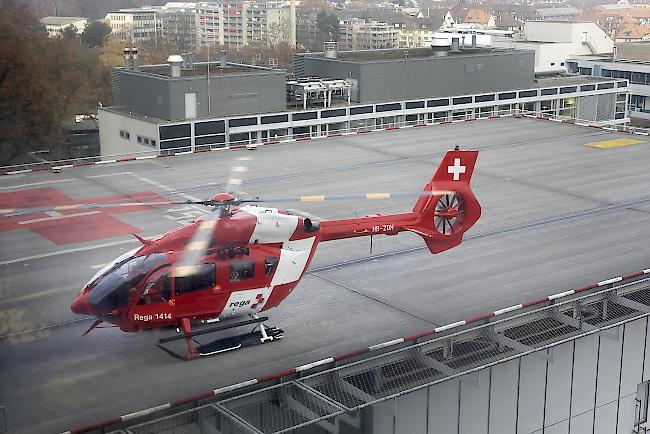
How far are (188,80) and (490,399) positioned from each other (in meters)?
13.3

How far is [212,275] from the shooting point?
8.93 metres

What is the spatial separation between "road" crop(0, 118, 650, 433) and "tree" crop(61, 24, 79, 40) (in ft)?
6.97

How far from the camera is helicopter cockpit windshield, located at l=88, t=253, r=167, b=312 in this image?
8.59m

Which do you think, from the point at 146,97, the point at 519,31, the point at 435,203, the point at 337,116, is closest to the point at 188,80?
the point at 146,97

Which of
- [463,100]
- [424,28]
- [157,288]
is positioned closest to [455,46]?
[463,100]

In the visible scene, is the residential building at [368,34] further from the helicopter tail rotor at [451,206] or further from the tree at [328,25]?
the helicopter tail rotor at [451,206]

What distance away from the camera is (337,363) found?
8781 mm

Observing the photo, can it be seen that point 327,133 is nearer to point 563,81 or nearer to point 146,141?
point 146,141

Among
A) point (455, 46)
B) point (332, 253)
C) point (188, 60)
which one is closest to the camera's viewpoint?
point (332, 253)

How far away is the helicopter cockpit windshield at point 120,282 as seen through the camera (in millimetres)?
8594

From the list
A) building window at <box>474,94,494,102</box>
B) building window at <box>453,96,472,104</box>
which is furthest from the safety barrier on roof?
building window at <box>474,94,494,102</box>

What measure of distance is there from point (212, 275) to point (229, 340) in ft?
2.55

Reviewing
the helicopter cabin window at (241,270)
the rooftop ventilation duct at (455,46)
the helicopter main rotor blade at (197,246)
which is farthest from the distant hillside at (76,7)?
the rooftop ventilation duct at (455,46)

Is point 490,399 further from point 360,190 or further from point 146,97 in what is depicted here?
point 146,97
